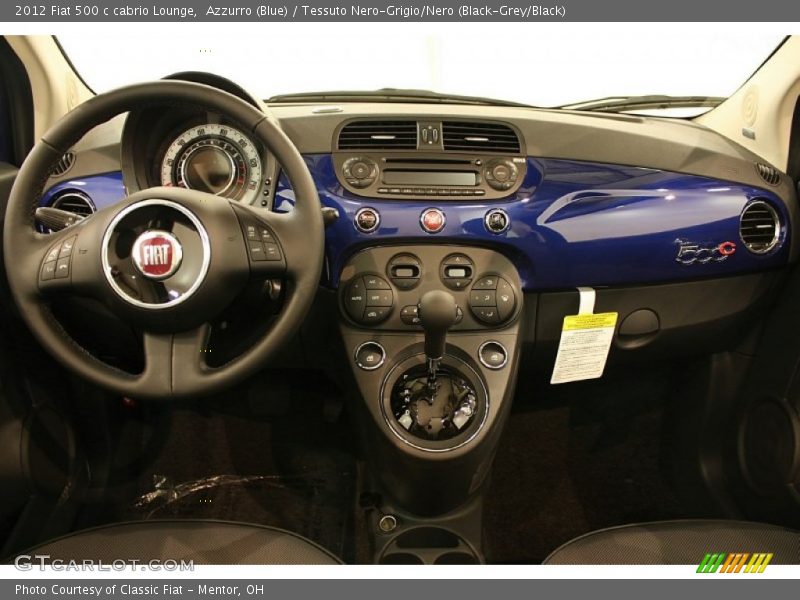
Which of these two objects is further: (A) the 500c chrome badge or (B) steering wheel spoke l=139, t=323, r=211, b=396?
(A) the 500c chrome badge

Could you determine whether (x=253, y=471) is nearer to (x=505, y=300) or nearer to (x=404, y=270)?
(x=404, y=270)

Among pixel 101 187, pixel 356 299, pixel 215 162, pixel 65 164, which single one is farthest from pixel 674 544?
pixel 65 164

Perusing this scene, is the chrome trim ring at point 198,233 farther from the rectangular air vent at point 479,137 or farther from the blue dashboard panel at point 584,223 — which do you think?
the rectangular air vent at point 479,137

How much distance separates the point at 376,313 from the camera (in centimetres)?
114

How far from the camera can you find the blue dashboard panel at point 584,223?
45.3 inches

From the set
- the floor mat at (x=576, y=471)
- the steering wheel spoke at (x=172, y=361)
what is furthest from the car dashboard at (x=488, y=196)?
the floor mat at (x=576, y=471)

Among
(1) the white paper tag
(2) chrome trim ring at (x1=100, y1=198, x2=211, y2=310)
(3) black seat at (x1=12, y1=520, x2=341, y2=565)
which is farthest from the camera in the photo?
(1) the white paper tag

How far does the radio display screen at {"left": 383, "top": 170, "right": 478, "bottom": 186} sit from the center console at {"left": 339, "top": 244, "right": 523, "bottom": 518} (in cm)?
14

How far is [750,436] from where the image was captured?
4.66ft

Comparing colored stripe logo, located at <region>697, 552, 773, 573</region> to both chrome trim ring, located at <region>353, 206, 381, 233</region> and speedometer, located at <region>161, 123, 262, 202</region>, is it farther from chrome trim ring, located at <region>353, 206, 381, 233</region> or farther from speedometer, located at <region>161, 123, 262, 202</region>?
speedometer, located at <region>161, 123, 262, 202</region>

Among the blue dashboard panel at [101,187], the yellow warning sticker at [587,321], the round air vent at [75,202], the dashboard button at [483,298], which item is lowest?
the yellow warning sticker at [587,321]

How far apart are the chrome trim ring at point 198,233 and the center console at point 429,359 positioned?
1.27ft

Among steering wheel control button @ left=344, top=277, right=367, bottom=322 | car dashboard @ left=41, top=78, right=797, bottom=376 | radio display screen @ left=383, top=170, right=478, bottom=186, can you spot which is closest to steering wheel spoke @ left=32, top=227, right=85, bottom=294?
car dashboard @ left=41, top=78, right=797, bottom=376

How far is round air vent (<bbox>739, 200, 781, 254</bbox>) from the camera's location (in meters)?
1.27
